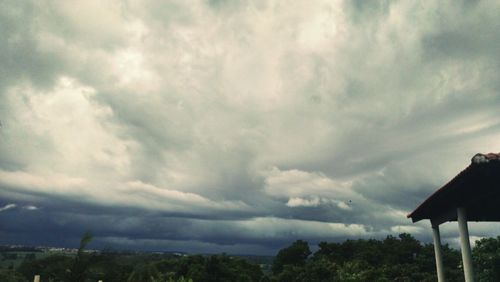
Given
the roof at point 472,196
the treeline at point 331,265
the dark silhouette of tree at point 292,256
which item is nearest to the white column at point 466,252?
the roof at point 472,196

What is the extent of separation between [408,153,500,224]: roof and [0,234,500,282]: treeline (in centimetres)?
2303

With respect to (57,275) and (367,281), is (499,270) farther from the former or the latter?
(57,275)

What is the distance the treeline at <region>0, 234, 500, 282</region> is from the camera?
44.1 metres

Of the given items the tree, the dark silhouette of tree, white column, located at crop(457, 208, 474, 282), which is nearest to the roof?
white column, located at crop(457, 208, 474, 282)

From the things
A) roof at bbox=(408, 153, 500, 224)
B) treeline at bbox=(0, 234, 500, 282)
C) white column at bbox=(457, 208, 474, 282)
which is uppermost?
roof at bbox=(408, 153, 500, 224)

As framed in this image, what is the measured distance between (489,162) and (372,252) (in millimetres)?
64772

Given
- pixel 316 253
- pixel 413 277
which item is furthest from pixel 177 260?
pixel 413 277

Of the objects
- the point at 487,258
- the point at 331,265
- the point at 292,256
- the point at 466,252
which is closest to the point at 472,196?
the point at 466,252

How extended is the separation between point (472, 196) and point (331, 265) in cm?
4876

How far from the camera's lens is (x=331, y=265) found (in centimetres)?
5544

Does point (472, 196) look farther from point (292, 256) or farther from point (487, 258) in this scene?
point (292, 256)

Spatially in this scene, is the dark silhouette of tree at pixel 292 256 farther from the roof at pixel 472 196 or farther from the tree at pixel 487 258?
the roof at pixel 472 196

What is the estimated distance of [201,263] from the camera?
6212 cm

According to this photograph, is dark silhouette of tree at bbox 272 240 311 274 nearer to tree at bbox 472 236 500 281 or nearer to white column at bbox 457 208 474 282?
tree at bbox 472 236 500 281
